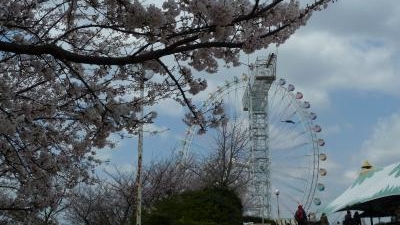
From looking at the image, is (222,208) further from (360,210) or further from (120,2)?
(120,2)

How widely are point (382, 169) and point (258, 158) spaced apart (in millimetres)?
13227

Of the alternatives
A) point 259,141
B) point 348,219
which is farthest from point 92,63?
point 259,141

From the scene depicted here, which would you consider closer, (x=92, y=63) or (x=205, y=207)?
(x=92, y=63)

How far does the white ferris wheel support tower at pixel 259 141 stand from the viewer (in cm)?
2992

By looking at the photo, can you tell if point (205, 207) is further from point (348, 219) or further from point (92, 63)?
point (92, 63)

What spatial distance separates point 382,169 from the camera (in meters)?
17.1

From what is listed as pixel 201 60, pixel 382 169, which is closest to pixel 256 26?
pixel 201 60

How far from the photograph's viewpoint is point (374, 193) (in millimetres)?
15297

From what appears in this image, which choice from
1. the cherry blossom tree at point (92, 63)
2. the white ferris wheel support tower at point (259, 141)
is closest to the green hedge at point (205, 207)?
the cherry blossom tree at point (92, 63)

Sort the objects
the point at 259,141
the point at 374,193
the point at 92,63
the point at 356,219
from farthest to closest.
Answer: the point at 259,141 < the point at 356,219 < the point at 374,193 < the point at 92,63

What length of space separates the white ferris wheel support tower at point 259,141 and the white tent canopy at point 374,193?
1037cm

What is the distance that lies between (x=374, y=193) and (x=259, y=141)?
52.3 ft

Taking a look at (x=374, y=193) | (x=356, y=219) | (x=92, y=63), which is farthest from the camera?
(x=356, y=219)

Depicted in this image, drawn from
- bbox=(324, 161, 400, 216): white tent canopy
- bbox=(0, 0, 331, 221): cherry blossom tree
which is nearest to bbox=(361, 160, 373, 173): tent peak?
bbox=(324, 161, 400, 216): white tent canopy
